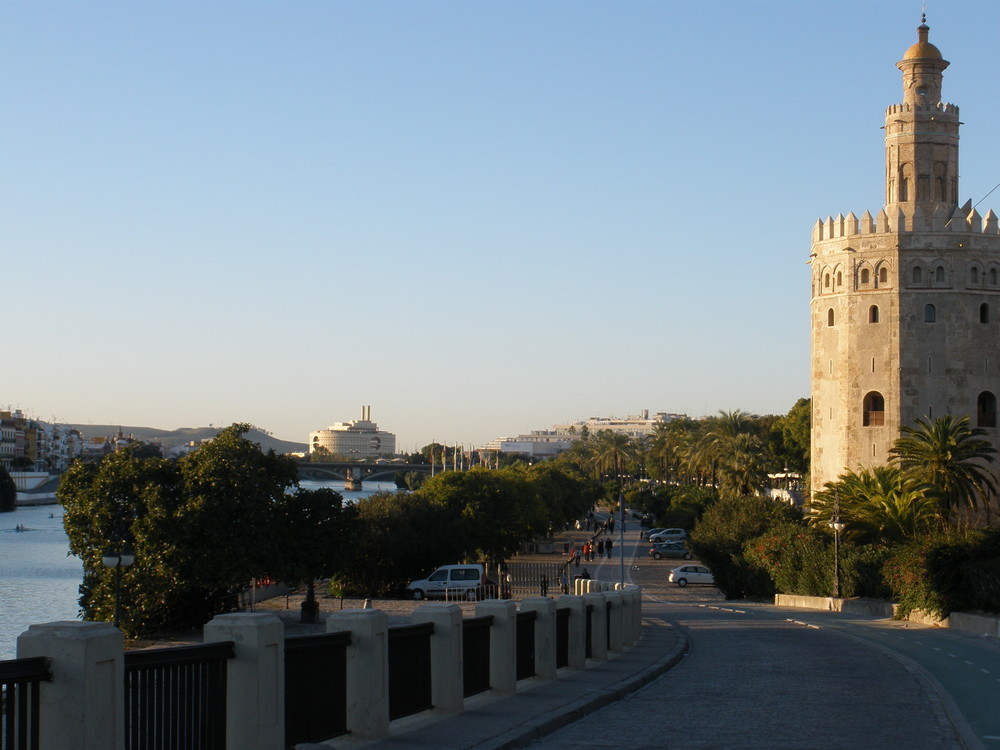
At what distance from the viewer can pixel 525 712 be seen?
12758mm

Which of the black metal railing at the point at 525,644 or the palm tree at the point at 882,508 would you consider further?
the palm tree at the point at 882,508

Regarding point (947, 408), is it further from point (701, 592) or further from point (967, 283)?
point (701, 592)

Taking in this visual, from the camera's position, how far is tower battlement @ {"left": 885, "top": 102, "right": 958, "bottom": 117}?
2242 inches

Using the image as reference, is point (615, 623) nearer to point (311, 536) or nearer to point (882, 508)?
point (311, 536)

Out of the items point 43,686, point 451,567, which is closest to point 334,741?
point 43,686

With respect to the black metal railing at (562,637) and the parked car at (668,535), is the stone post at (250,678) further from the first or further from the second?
the parked car at (668,535)

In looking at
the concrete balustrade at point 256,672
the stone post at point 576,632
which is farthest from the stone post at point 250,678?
the stone post at point 576,632

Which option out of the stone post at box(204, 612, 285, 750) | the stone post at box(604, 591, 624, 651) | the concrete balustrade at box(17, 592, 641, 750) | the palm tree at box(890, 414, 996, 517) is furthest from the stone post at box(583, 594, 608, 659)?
the palm tree at box(890, 414, 996, 517)

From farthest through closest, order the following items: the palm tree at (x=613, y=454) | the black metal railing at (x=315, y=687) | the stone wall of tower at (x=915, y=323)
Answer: the palm tree at (x=613, y=454)
the stone wall of tower at (x=915, y=323)
the black metal railing at (x=315, y=687)

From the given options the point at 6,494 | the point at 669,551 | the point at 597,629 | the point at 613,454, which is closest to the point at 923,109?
the point at 669,551

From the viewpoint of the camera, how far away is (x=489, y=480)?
5950cm

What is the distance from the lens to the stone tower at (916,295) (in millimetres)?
56625

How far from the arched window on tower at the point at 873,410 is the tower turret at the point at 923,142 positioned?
835cm

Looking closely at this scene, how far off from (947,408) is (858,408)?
12.7 ft
